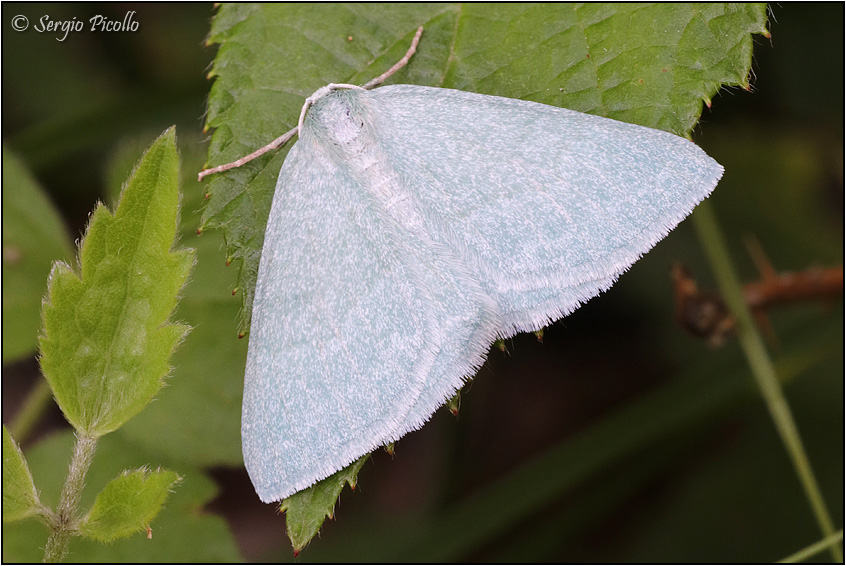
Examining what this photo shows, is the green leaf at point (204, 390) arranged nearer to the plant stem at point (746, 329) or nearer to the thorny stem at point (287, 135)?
the thorny stem at point (287, 135)

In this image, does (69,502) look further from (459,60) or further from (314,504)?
(459,60)

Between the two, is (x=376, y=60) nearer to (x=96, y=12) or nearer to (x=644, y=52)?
(x=644, y=52)

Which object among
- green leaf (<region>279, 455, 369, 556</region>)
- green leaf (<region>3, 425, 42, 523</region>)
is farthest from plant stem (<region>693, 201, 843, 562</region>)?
green leaf (<region>3, 425, 42, 523</region>)

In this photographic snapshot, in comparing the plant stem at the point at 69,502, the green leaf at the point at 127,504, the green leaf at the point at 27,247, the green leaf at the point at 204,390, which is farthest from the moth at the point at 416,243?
the green leaf at the point at 27,247

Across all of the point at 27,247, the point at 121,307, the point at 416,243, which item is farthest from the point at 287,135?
the point at 27,247

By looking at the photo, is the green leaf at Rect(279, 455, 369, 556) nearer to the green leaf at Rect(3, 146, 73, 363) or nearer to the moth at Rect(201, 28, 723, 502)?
the moth at Rect(201, 28, 723, 502)

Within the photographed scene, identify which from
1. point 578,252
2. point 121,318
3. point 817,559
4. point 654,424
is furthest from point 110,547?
point 817,559
